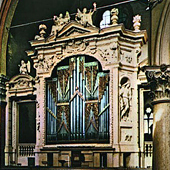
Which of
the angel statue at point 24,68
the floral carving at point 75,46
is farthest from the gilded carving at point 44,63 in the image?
the angel statue at point 24,68

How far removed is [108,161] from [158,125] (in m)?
3.24

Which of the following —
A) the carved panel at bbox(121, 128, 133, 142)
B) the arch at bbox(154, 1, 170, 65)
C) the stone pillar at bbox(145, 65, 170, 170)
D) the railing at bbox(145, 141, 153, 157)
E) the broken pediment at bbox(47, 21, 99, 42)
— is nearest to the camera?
the stone pillar at bbox(145, 65, 170, 170)

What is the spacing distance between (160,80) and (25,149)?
642 cm

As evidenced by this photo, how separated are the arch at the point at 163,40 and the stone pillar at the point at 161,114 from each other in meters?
0.29

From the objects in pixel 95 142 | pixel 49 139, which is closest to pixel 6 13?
pixel 49 139

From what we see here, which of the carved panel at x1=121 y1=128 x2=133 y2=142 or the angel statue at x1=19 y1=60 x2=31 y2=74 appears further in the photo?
the angel statue at x1=19 y1=60 x2=31 y2=74

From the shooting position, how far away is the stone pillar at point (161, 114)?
8203 millimetres

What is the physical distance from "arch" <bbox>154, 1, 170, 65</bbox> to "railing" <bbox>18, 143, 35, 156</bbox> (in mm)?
6176

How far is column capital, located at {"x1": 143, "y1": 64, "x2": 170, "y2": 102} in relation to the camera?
8336 mm

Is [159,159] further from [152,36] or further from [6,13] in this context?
[6,13]

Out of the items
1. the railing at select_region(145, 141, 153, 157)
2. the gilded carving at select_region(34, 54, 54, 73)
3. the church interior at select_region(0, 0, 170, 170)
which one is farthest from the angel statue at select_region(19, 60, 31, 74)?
the railing at select_region(145, 141, 153, 157)

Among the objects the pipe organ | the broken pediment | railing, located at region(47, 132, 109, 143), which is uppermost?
the broken pediment

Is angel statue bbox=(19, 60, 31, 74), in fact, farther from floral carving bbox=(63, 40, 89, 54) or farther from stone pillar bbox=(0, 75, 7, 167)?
floral carving bbox=(63, 40, 89, 54)

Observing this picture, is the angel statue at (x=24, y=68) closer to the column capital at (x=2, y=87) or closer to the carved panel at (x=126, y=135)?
the column capital at (x=2, y=87)
